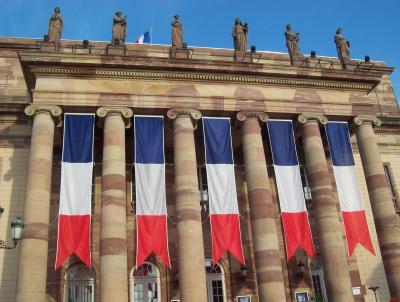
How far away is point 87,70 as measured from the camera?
20.5m

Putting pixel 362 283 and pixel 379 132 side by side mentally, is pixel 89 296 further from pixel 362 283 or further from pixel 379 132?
pixel 379 132

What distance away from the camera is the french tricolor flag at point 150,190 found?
1800cm

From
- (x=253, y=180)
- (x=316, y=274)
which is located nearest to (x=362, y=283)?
(x=316, y=274)

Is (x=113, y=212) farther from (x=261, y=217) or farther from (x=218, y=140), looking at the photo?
(x=261, y=217)

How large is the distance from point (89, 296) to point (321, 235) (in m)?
10.7

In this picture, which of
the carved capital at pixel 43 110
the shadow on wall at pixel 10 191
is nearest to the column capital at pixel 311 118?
the carved capital at pixel 43 110

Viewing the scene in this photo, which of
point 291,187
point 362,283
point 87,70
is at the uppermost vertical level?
point 87,70

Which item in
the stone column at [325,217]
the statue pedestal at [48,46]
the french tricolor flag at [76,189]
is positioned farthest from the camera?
the statue pedestal at [48,46]

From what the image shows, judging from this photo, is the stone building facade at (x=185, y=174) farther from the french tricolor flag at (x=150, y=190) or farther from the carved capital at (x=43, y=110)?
the french tricolor flag at (x=150, y=190)

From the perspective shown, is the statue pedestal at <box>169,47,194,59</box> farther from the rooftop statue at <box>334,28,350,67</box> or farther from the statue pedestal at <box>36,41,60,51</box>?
the rooftop statue at <box>334,28,350,67</box>

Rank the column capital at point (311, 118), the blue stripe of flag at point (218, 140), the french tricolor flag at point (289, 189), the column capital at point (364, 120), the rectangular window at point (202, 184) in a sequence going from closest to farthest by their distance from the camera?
the french tricolor flag at point (289, 189), the blue stripe of flag at point (218, 140), the column capital at point (311, 118), the column capital at point (364, 120), the rectangular window at point (202, 184)

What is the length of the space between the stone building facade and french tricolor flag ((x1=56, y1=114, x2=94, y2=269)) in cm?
58

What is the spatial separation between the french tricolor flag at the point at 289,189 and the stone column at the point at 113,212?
686 cm

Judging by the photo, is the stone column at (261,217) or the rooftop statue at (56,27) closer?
the stone column at (261,217)
